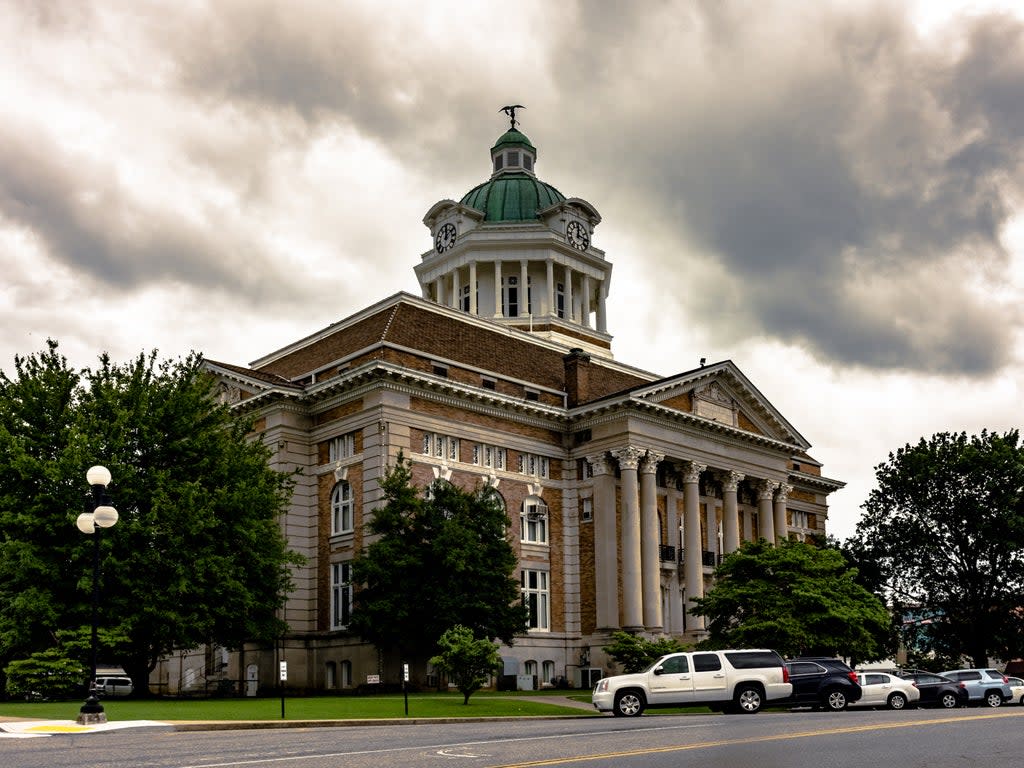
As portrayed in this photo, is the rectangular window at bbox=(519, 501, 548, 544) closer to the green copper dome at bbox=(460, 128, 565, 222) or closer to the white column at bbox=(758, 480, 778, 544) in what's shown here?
the white column at bbox=(758, 480, 778, 544)

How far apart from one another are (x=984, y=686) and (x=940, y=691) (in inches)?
86.7

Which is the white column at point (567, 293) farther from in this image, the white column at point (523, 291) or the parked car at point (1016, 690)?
the parked car at point (1016, 690)

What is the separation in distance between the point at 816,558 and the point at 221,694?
2536 cm

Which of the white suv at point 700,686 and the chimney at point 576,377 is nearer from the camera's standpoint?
the white suv at point 700,686

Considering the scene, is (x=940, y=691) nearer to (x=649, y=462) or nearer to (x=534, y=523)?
(x=649, y=462)

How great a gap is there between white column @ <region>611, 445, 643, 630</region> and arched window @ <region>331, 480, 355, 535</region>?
13.1 metres

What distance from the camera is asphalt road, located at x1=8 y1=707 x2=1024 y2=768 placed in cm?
1435

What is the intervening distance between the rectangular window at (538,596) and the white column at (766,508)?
51.9 ft

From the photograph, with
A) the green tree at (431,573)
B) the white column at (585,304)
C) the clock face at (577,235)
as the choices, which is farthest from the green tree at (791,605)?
the clock face at (577,235)

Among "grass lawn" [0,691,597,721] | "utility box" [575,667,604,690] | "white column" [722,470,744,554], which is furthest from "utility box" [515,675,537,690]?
"white column" [722,470,744,554]

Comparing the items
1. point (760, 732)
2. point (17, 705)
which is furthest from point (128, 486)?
point (760, 732)

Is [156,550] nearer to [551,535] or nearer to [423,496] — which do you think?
[423,496]

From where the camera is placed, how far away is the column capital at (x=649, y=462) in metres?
55.3

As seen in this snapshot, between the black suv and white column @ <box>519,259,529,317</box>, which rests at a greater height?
white column @ <box>519,259,529,317</box>
